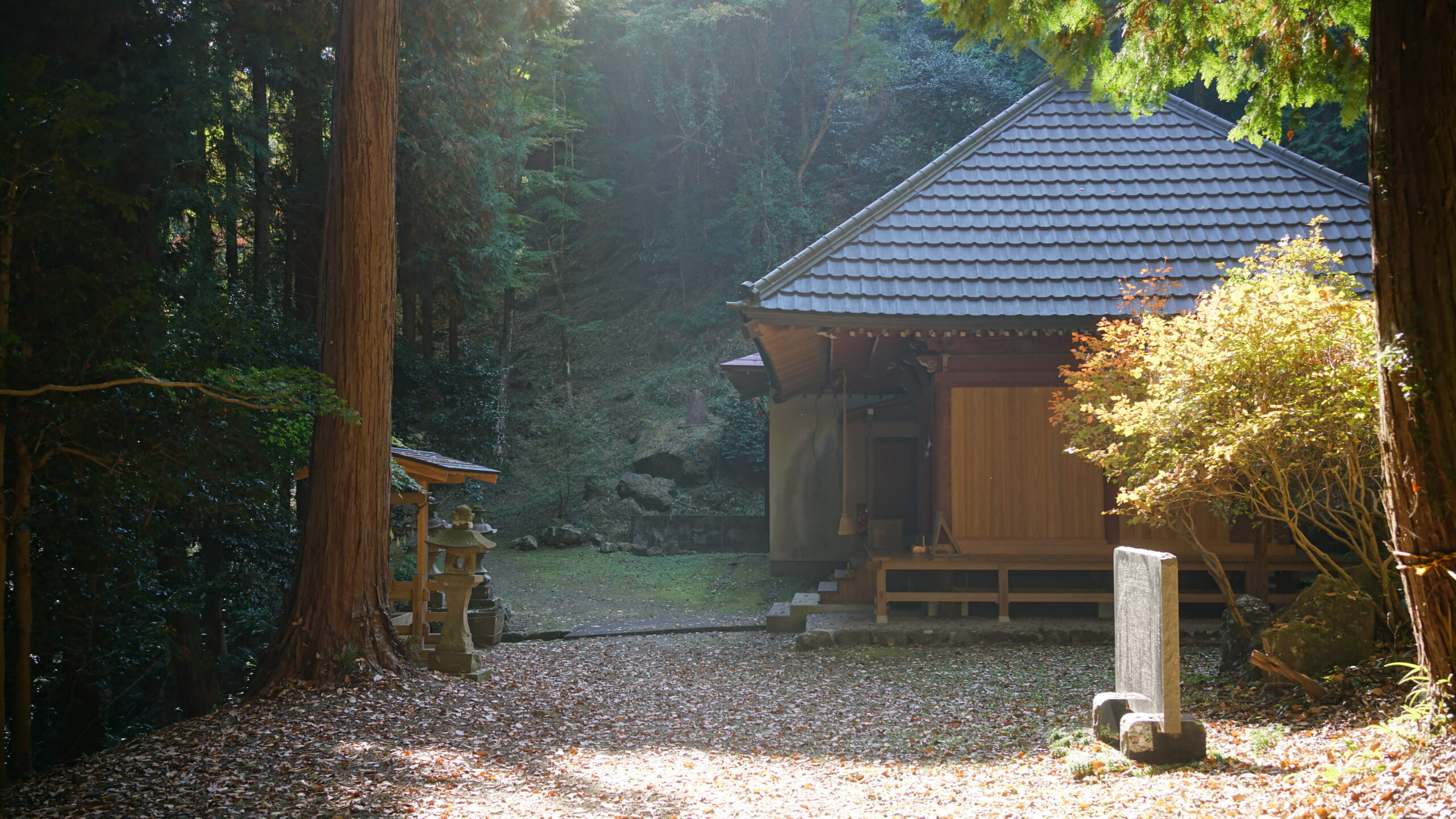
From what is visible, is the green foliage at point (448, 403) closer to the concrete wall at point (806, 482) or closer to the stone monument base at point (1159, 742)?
the concrete wall at point (806, 482)

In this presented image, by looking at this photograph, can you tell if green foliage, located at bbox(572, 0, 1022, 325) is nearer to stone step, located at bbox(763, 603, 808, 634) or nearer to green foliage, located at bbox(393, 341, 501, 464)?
green foliage, located at bbox(393, 341, 501, 464)

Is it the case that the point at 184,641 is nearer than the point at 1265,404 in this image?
No

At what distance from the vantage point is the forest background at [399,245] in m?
6.54

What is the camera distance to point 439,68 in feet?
44.5

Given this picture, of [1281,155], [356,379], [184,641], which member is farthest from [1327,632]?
[184,641]

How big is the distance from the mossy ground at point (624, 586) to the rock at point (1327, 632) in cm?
805

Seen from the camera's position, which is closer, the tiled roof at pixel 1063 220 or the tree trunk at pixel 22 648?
the tree trunk at pixel 22 648

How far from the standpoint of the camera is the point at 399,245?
48.0 ft

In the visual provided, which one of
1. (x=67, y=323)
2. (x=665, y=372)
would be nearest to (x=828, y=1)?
(x=665, y=372)

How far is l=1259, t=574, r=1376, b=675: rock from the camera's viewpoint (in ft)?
18.7

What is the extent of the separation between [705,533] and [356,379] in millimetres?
12984

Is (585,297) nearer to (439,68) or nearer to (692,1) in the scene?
(692,1)

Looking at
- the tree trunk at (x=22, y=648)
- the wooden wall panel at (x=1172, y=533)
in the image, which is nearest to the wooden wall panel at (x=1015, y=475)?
the wooden wall panel at (x=1172, y=533)

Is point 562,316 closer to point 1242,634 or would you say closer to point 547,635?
point 547,635
